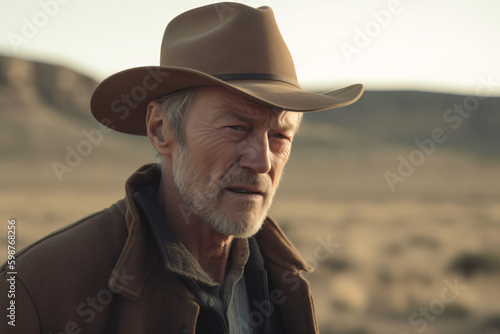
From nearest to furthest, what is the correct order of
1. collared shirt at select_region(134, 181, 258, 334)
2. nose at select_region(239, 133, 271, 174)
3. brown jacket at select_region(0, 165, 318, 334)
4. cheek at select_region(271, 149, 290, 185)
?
brown jacket at select_region(0, 165, 318, 334), collared shirt at select_region(134, 181, 258, 334), nose at select_region(239, 133, 271, 174), cheek at select_region(271, 149, 290, 185)

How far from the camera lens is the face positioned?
8.38ft

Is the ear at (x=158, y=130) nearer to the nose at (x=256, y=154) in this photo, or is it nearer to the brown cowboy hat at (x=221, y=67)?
the brown cowboy hat at (x=221, y=67)

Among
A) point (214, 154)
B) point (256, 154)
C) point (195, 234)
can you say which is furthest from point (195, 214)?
point (256, 154)

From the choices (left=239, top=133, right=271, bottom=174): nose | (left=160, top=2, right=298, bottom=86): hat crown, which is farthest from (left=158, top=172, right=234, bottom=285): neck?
(left=160, top=2, right=298, bottom=86): hat crown

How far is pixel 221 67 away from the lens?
8.53 feet

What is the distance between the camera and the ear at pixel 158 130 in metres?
2.72

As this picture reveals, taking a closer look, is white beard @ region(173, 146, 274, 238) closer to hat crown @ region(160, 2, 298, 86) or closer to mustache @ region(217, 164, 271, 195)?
mustache @ region(217, 164, 271, 195)

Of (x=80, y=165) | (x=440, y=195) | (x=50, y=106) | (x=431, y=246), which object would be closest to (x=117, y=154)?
(x=80, y=165)

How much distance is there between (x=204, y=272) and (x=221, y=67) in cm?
94

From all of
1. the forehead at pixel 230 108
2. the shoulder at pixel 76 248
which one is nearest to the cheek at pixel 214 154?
the forehead at pixel 230 108

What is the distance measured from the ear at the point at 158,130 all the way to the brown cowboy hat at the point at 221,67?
0.06 meters

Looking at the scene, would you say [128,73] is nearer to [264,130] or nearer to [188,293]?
[264,130]

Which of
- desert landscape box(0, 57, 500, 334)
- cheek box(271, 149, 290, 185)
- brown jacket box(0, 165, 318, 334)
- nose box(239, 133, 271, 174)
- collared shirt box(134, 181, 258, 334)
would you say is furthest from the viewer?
desert landscape box(0, 57, 500, 334)

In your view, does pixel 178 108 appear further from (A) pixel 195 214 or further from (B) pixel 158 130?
(A) pixel 195 214
